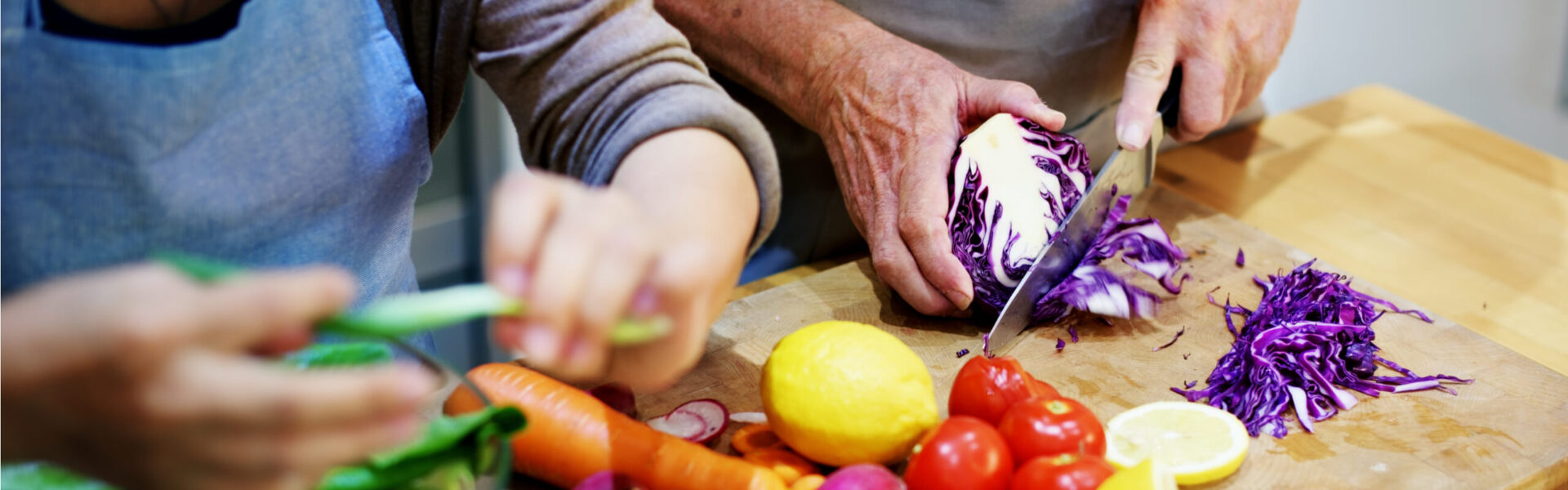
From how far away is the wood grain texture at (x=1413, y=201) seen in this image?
168 centimetres

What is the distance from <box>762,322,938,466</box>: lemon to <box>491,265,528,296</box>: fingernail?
1.49 feet

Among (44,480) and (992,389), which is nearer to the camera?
(44,480)

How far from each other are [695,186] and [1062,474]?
0.42 metres

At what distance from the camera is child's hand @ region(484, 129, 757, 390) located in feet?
2.14

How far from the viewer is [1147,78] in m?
1.63

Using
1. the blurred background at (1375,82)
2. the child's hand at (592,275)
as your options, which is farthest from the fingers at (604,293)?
the blurred background at (1375,82)

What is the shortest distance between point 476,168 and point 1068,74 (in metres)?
1.54

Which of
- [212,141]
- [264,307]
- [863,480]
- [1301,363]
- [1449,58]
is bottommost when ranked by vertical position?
[1449,58]

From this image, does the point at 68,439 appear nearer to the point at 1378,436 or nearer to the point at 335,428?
the point at 335,428

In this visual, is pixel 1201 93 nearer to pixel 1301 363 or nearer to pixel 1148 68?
pixel 1148 68

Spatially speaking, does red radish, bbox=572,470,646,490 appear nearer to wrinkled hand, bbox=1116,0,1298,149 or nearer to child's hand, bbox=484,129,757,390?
child's hand, bbox=484,129,757,390

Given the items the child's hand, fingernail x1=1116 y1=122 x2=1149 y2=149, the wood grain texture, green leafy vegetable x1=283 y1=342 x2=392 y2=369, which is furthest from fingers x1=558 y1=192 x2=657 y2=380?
the wood grain texture

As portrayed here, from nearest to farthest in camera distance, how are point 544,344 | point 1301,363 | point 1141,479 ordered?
1. point 544,344
2. point 1141,479
3. point 1301,363

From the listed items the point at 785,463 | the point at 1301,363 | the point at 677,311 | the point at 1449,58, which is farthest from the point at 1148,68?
the point at 1449,58
